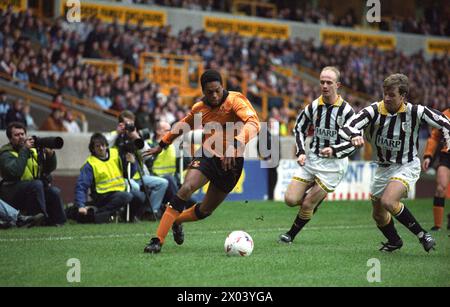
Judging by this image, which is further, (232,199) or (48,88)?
(48,88)

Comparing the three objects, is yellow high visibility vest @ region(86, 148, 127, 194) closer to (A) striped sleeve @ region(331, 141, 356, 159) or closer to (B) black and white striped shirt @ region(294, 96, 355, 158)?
(B) black and white striped shirt @ region(294, 96, 355, 158)

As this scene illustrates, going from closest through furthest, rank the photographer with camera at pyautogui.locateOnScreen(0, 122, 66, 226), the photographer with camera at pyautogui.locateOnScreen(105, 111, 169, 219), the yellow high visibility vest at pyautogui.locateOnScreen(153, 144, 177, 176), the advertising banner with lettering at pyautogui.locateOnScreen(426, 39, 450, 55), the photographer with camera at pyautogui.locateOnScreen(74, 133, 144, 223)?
the photographer with camera at pyautogui.locateOnScreen(0, 122, 66, 226), the photographer with camera at pyautogui.locateOnScreen(74, 133, 144, 223), the photographer with camera at pyautogui.locateOnScreen(105, 111, 169, 219), the yellow high visibility vest at pyautogui.locateOnScreen(153, 144, 177, 176), the advertising banner with lettering at pyautogui.locateOnScreen(426, 39, 450, 55)

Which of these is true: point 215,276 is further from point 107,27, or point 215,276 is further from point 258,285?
point 107,27

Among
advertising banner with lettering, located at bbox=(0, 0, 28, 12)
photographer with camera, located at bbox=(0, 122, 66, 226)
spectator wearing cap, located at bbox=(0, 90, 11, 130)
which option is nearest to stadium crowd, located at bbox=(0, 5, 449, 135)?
advertising banner with lettering, located at bbox=(0, 0, 28, 12)

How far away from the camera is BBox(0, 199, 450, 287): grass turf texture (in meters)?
7.50

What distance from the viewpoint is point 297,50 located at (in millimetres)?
32312

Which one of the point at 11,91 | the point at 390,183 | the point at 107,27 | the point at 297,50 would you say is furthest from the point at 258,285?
the point at 297,50

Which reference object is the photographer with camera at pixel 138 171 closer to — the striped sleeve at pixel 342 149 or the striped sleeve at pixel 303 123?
the striped sleeve at pixel 303 123

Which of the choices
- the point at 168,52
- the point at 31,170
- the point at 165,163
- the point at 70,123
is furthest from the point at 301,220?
the point at 168,52

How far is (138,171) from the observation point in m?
14.0

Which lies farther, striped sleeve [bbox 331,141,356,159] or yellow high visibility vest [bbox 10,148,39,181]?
yellow high visibility vest [bbox 10,148,39,181]

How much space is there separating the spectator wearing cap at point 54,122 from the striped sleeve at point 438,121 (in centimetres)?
1081

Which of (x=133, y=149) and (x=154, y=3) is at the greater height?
(x=154, y=3)

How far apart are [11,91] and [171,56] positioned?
6778 millimetres
